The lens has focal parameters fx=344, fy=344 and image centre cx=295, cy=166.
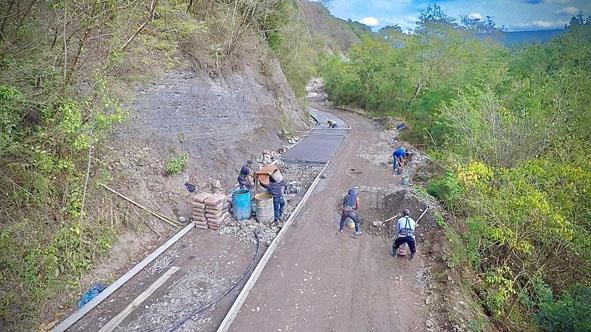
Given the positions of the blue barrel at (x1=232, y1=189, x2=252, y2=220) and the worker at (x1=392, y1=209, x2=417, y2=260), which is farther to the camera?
the blue barrel at (x1=232, y1=189, x2=252, y2=220)

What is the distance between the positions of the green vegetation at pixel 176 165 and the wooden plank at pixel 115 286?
2222 mm

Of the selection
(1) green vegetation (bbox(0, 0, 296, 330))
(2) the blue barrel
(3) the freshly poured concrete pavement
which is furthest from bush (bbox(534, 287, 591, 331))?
(3) the freshly poured concrete pavement

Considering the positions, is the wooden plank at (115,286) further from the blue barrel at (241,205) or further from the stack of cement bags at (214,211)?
the blue barrel at (241,205)

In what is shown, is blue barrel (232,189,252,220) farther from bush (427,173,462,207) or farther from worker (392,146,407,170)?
worker (392,146,407,170)

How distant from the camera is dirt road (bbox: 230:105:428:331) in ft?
23.2

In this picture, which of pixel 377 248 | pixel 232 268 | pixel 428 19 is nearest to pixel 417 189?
pixel 377 248

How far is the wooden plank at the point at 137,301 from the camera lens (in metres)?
6.65

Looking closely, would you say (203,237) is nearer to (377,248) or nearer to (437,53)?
(377,248)

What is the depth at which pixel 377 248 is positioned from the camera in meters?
9.98

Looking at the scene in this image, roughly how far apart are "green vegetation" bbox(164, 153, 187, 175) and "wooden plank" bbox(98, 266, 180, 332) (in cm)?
385

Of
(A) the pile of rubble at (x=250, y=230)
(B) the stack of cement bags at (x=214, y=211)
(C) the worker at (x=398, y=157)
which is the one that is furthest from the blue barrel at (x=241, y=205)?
(C) the worker at (x=398, y=157)

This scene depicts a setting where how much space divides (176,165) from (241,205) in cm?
275

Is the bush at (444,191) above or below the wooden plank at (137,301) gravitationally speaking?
above

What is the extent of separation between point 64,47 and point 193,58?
27.7ft
